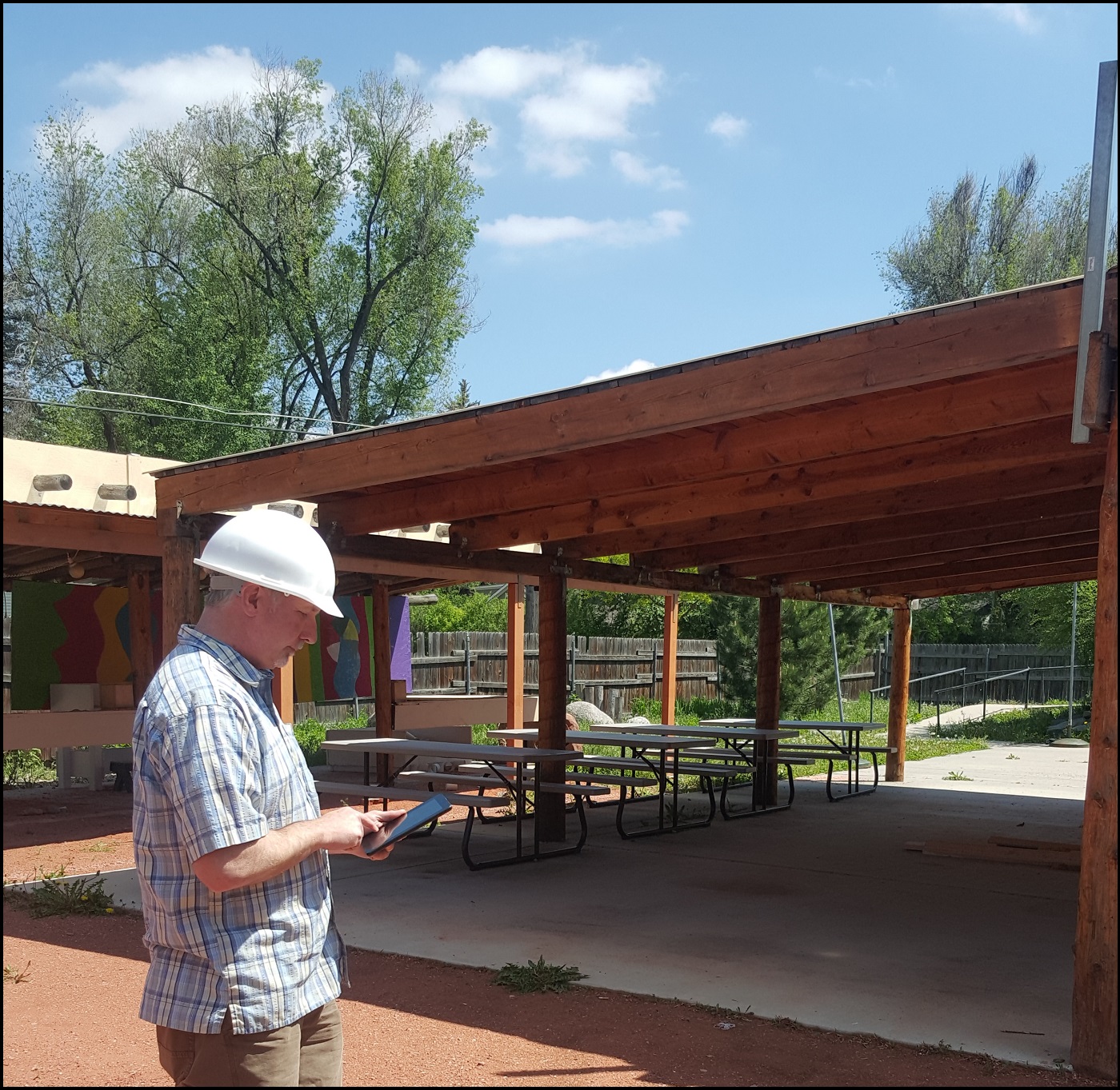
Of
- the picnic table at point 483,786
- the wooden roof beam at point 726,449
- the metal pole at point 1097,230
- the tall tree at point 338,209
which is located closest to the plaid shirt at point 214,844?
the metal pole at point 1097,230

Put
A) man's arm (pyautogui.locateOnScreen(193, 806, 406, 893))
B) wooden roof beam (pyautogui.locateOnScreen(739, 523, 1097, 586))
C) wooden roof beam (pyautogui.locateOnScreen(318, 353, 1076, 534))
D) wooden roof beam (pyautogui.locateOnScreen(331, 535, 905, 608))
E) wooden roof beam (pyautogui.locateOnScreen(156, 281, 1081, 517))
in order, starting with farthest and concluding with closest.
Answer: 1. wooden roof beam (pyautogui.locateOnScreen(739, 523, 1097, 586))
2. wooden roof beam (pyautogui.locateOnScreen(331, 535, 905, 608))
3. wooden roof beam (pyautogui.locateOnScreen(318, 353, 1076, 534))
4. wooden roof beam (pyautogui.locateOnScreen(156, 281, 1081, 517))
5. man's arm (pyautogui.locateOnScreen(193, 806, 406, 893))

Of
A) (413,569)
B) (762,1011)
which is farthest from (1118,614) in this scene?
(413,569)

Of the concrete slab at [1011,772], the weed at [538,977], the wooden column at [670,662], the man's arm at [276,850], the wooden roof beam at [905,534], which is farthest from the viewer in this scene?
the wooden column at [670,662]

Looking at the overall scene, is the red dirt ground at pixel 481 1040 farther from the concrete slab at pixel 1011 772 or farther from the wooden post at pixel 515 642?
the concrete slab at pixel 1011 772

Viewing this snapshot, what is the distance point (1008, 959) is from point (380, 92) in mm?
26085

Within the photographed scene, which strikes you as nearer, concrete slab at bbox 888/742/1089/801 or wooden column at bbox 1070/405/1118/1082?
wooden column at bbox 1070/405/1118/1082

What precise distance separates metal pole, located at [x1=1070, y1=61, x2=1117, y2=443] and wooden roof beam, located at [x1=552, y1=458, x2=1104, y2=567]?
2.06m

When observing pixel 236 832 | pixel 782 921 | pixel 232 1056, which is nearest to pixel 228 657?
pixel 236 832

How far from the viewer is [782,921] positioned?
7066 millimetres

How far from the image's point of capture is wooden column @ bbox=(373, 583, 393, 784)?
44.2 feet

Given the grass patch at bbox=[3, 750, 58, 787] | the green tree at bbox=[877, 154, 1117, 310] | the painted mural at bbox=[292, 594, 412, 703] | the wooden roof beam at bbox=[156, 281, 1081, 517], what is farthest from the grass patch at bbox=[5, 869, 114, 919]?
the green tree at bbox=[877, 154, 1117, 310]

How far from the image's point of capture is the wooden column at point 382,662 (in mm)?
13469

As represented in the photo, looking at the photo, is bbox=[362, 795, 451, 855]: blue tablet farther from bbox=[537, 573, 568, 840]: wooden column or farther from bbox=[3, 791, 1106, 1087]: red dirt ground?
bbox=[537, 573, 568, 840]: wooden column

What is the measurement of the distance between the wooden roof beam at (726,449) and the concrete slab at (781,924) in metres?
2.52
